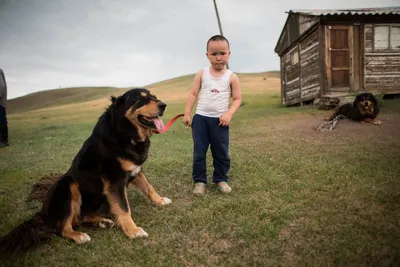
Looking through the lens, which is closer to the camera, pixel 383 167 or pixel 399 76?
pixel 383 167

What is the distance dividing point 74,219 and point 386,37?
17.9 meters

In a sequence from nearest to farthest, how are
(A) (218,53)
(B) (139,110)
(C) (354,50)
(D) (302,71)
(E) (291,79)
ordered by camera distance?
(B) (139,110), (A) (218,53), (C) (354,50), (D) (302,71), (E) (291,79)

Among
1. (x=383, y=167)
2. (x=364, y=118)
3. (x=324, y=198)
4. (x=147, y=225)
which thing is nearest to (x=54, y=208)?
(x=147, y=225)

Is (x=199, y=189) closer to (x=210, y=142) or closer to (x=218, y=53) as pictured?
(x=210, y=142)

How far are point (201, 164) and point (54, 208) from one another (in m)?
2.08

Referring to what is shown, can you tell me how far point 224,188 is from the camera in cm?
404

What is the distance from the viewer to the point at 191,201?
377 cm

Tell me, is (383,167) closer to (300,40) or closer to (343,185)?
(343,185)

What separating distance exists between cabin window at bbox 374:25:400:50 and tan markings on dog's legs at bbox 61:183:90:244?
17.2 metres

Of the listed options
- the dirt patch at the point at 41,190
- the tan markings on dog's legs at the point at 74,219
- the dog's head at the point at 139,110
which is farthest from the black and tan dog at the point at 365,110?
the tan markings on dog's legs at the point at 74,219

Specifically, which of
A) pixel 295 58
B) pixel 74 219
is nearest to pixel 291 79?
pixel 295 58

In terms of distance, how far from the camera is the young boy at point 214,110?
3947 mm

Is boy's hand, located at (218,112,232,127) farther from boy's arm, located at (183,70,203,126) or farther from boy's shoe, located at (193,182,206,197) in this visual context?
boy's shoe, located at (193,182,206,197)

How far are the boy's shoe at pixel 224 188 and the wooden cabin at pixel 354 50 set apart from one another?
12.5 meters
